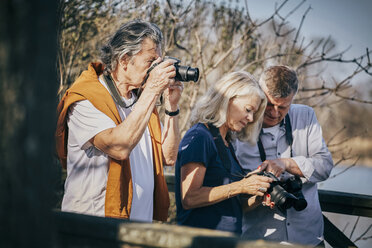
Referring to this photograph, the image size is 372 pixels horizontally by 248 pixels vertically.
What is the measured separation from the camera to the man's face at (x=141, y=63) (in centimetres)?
186

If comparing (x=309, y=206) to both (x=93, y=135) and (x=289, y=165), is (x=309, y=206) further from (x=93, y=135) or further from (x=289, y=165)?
(x=93, y=135)

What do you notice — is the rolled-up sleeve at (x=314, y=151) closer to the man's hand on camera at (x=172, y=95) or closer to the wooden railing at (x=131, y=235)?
the man's hand on camera at (x=172, y=95)

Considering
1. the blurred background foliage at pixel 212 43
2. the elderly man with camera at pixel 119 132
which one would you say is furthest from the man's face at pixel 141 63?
the blurred background foliage at pixel 212 43

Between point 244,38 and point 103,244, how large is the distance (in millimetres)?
3443

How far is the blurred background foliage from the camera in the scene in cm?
377

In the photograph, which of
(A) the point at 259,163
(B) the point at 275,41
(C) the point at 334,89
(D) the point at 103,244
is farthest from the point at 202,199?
(B) the point at 275,41

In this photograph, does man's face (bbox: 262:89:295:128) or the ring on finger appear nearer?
the ring on finger

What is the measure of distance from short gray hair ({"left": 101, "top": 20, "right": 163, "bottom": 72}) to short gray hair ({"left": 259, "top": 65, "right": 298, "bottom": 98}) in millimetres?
798

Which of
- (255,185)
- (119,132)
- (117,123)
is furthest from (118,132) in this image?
(255,185)

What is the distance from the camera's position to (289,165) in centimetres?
230

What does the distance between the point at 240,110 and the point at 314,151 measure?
0.59m

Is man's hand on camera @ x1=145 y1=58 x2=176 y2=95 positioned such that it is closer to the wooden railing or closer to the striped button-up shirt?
the striped button-up shirt

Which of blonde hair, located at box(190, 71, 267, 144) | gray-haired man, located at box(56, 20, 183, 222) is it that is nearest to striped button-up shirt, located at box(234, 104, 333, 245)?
blonde hair, located at box(190, 71, 267, 144)

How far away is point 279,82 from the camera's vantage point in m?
2.42
